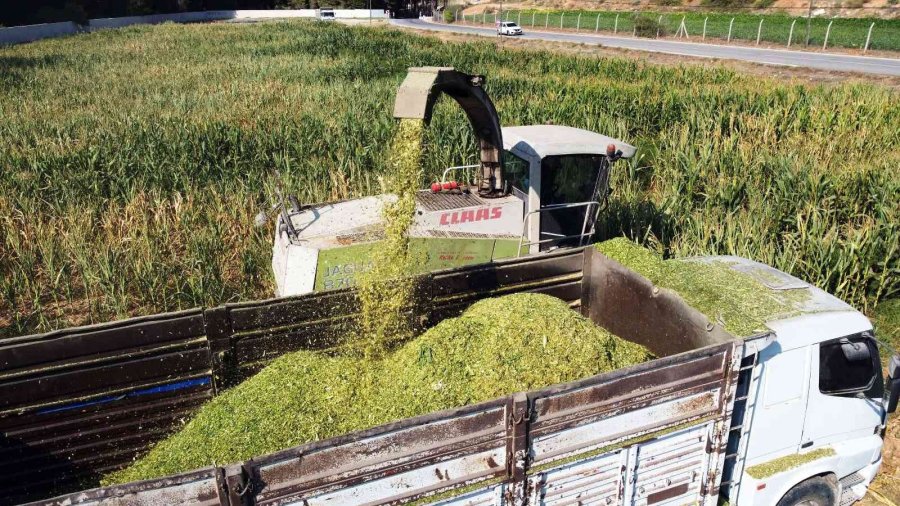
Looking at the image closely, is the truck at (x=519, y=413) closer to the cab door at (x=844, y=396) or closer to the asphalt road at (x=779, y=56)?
the cab door at (x=844, y=396)

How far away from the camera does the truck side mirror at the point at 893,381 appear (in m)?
4.09

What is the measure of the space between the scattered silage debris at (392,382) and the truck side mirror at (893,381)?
1.53 metres

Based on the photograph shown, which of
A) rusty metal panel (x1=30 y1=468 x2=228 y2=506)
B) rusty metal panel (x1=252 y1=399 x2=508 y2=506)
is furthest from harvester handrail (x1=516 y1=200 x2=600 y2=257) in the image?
rusty metal panel (x1=30 y1=468 x2=228 y2=506)

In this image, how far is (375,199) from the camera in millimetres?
6746

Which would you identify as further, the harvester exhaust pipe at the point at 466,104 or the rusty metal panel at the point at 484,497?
the harvester exhaust pipe at the point at 466,104

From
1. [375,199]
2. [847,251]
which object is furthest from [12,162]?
[847,251]

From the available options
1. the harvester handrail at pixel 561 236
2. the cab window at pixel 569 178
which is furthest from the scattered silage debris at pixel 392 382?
the cab window at pixel 569 178

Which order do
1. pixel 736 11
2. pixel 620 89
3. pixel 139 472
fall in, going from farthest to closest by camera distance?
pixel 736 11 → pixel 620 89 → pixel 139 472

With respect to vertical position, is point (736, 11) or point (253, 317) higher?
point (736, 11)

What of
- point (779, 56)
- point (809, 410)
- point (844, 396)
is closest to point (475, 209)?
point (809, 410)

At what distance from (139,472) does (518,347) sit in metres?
2.49

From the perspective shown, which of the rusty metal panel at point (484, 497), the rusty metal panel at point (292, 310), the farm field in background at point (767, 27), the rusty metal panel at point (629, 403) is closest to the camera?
the rusty metal panel at point (484, 497)

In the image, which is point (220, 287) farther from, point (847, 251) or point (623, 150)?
point (847, 251)

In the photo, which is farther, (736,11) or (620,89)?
(736,11)
